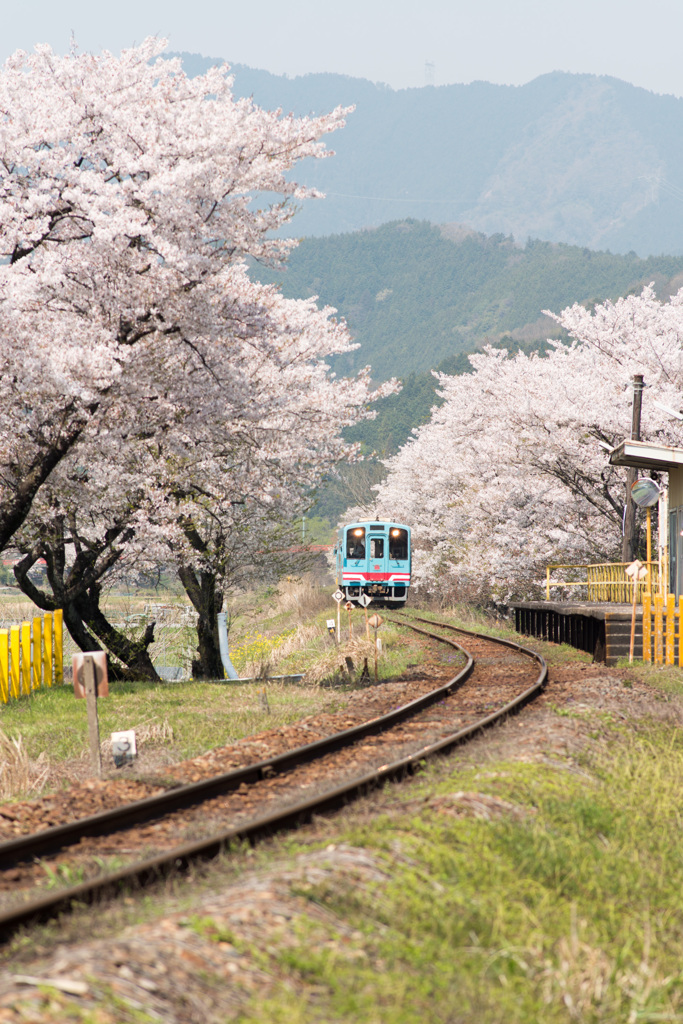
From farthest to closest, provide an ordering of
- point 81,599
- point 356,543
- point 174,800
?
point 356,543, point 81,599, point 174,800

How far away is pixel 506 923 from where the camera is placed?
14.7 feet

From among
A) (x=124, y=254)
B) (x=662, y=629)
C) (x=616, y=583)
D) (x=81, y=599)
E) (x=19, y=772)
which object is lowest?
(x=19, y=772)

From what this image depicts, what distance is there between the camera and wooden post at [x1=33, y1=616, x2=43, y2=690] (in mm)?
14750

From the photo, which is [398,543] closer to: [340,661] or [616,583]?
[616,583]

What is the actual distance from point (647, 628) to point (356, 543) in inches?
750

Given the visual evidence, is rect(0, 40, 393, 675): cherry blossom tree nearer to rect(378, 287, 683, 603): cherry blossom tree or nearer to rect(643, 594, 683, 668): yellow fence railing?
rect(643, 594, 683, 668): yellow fence railing

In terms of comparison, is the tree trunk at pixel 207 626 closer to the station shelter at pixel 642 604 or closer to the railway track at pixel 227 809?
the station shelter at pixel 642 604

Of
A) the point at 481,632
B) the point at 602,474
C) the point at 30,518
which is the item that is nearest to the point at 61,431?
the point at 30,518

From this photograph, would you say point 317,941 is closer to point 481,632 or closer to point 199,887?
point 199,887

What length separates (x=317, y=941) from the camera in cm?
404

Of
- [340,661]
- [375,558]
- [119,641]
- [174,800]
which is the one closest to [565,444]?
[375,558]

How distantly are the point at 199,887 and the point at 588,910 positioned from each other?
2102 millimetres

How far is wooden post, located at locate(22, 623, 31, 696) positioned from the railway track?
6.18 m

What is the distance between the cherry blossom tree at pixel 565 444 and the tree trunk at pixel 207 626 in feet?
34.8
